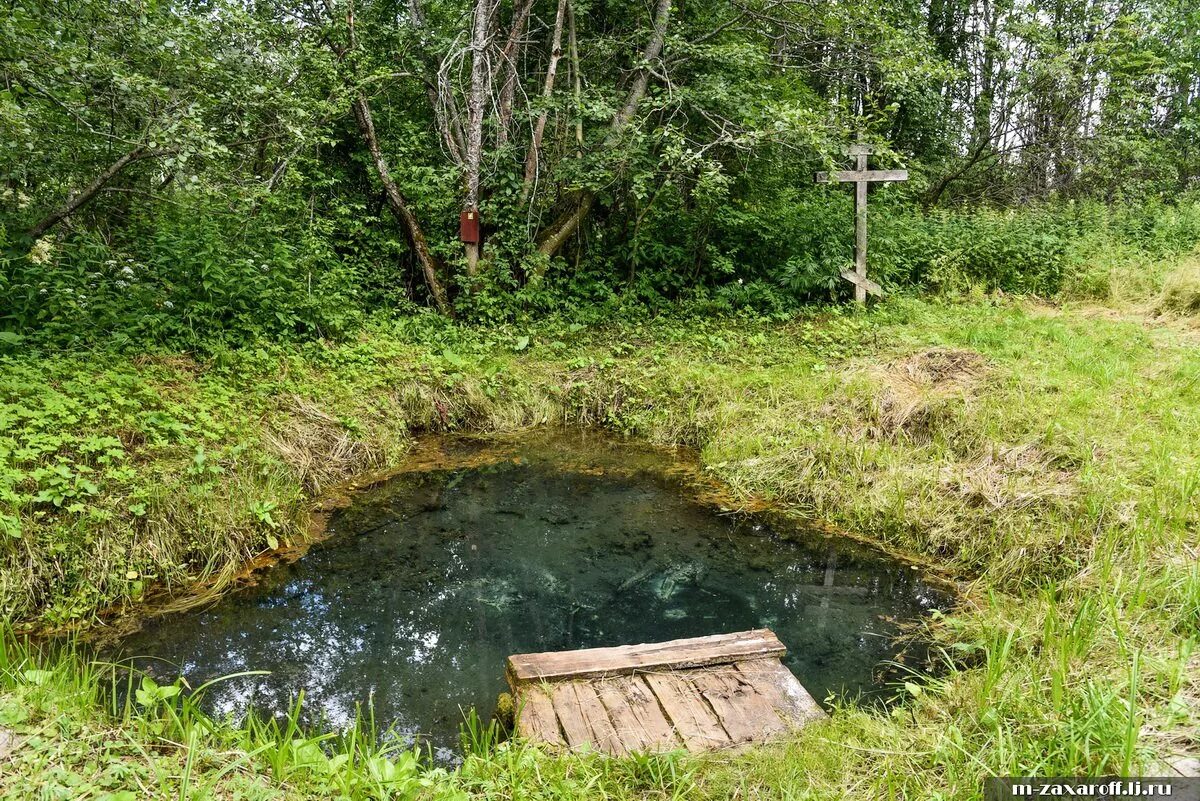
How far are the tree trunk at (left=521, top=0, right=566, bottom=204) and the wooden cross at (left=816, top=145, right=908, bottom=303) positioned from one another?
3.62m

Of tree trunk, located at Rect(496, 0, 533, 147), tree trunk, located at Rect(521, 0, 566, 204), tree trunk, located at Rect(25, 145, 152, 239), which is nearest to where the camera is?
tree trunk, located at Rect(25, 145, 152, 239)

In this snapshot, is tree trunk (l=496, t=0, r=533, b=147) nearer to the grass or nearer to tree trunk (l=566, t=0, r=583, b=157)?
tree trunk (l=566, t=0, r=583, b=157)

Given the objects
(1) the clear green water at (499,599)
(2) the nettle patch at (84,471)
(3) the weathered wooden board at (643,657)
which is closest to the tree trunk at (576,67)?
(1) the clear green water at (499,599)

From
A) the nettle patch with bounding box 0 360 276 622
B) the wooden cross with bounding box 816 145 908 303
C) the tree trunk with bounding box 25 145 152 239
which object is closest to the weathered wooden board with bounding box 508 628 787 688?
the nettle patch with bounding box 0 360 276 622

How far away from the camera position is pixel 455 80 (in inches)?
386

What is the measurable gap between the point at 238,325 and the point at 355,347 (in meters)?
1.13

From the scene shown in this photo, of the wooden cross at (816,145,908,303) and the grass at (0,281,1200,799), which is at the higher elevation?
the wooden cross at (816,145,908,303)

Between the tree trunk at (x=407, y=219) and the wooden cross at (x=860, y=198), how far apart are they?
5.15 metres

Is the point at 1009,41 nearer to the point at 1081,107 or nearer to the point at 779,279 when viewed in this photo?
the point at 1081,107

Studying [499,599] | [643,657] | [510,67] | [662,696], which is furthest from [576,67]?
[662,696]

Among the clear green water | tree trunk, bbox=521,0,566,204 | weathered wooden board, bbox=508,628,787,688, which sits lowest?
the clear green water

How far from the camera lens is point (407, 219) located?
31.7 ft

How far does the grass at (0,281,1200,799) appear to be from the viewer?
2732 mm

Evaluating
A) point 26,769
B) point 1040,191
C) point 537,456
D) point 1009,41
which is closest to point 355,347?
point 537,456
